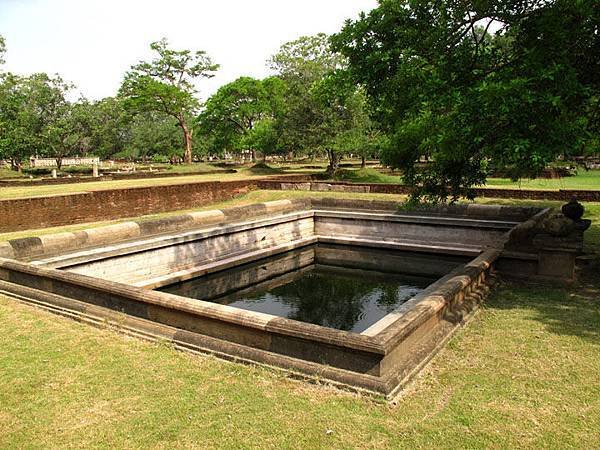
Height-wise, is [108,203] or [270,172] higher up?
[270,172]

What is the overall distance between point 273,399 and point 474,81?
627 centimetres

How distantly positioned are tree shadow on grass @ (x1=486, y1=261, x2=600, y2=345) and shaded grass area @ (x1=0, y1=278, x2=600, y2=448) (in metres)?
0.22

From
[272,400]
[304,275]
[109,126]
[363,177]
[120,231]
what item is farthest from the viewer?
[109,126]

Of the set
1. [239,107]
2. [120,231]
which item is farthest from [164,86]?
[120,231]

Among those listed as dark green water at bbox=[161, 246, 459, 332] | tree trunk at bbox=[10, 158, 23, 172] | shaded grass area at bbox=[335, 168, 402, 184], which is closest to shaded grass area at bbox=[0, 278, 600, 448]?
dark green water at bbox=[161, 246, 459, 332]

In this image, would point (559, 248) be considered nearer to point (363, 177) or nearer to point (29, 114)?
point (363, 177)

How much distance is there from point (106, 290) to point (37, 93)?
42.0m

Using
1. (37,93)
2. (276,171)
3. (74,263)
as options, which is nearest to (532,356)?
(74,263)

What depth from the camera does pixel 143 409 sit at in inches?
170

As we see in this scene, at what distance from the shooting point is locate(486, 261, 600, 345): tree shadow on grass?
252 inches

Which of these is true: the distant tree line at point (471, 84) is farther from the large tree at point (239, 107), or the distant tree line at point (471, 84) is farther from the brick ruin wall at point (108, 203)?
the large tree at point (239, 107)

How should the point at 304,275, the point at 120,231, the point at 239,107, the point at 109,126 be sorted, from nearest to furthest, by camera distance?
the point at 120,231
the point at 304,275
the point at 239,107
the point at 109,126

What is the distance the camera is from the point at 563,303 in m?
7.61

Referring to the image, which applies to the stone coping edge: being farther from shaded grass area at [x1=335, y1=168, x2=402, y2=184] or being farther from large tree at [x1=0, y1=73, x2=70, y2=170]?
large tree at [x1=0, y1=73, x2=70, y2=170]
